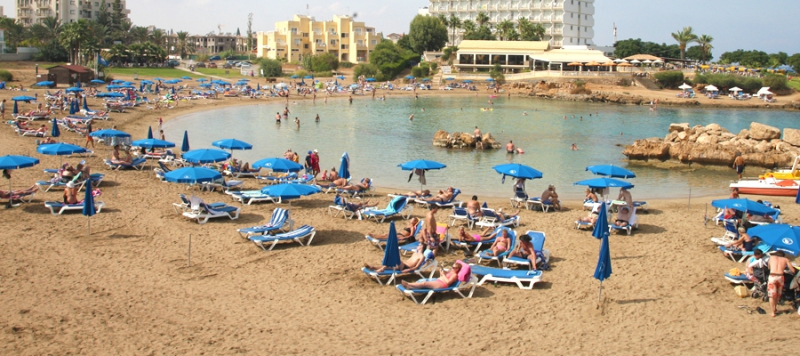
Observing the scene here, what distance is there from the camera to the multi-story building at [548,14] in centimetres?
10350

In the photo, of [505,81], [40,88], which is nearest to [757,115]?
[505,81]

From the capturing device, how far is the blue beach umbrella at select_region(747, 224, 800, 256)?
10373mm

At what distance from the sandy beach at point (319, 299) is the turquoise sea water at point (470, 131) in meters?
8.51

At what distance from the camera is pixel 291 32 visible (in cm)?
10269

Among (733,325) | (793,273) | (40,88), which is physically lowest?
(733,325)

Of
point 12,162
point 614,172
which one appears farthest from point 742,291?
point 12,162

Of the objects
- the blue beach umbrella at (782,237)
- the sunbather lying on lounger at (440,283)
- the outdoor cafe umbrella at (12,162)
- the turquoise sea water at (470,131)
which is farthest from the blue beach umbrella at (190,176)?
the blue beach umbrella at (782,237)

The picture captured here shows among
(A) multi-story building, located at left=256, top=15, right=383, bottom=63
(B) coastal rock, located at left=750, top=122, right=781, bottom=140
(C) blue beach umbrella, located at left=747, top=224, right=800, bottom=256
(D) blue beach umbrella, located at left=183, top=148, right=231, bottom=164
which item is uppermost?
(A) multi-story building, located at left=256, top=15, right=383, bottom=63

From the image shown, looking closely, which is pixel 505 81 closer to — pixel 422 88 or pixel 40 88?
pixel 422 88

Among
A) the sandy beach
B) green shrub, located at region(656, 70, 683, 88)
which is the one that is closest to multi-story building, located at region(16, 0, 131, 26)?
green shrub, located at region(656, 70, 683, 88)

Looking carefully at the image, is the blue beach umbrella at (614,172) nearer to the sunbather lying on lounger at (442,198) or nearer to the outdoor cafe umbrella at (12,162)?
the sunbather lying on lounger at (442,198)

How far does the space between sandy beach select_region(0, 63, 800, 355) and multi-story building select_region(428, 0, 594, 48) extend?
308ft

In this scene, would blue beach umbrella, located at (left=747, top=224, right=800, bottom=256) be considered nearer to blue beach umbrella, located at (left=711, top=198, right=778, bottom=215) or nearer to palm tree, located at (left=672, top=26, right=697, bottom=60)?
blue beach umbrella, located at (left=711, top=198, right=778, bottom=215)

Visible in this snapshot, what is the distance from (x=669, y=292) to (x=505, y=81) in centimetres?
7134
